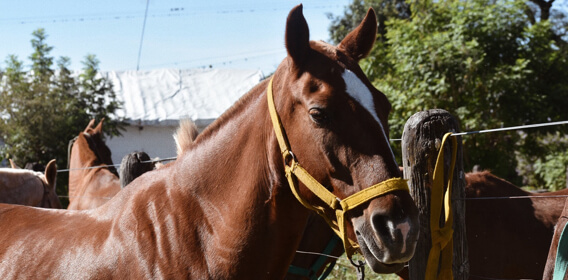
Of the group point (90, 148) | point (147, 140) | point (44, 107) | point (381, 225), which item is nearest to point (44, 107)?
point (44, 107)

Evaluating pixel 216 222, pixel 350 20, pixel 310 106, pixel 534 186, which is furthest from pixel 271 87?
pixel 350 20

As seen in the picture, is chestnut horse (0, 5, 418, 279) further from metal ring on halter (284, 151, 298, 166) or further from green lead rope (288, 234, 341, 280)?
green lead rope (288, 234, 341, 280)

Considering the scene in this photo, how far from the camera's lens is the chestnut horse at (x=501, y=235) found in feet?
12.7

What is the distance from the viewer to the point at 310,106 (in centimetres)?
213

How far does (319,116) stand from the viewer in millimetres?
2117

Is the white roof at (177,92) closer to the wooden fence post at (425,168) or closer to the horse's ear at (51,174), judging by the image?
the horse's ear at (51,174)

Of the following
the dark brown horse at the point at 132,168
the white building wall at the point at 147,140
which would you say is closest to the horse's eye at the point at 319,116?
the dark brown horse at the point at 132,168

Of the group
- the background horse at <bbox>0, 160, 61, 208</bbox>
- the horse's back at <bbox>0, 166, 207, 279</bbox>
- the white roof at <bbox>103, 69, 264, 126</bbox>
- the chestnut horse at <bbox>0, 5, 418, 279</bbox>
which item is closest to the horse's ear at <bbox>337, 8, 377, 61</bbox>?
the chestnut horse at <bbox>0, 5, 418, 279</bbox>

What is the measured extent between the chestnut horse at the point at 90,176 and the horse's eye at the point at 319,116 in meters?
4.66

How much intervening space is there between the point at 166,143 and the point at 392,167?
17.9 meters

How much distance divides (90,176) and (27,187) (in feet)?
2.90

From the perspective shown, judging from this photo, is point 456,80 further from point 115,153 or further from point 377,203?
point 115,153

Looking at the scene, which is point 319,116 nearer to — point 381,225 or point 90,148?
point 381,225

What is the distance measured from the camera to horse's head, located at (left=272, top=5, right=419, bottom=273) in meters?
1.94
